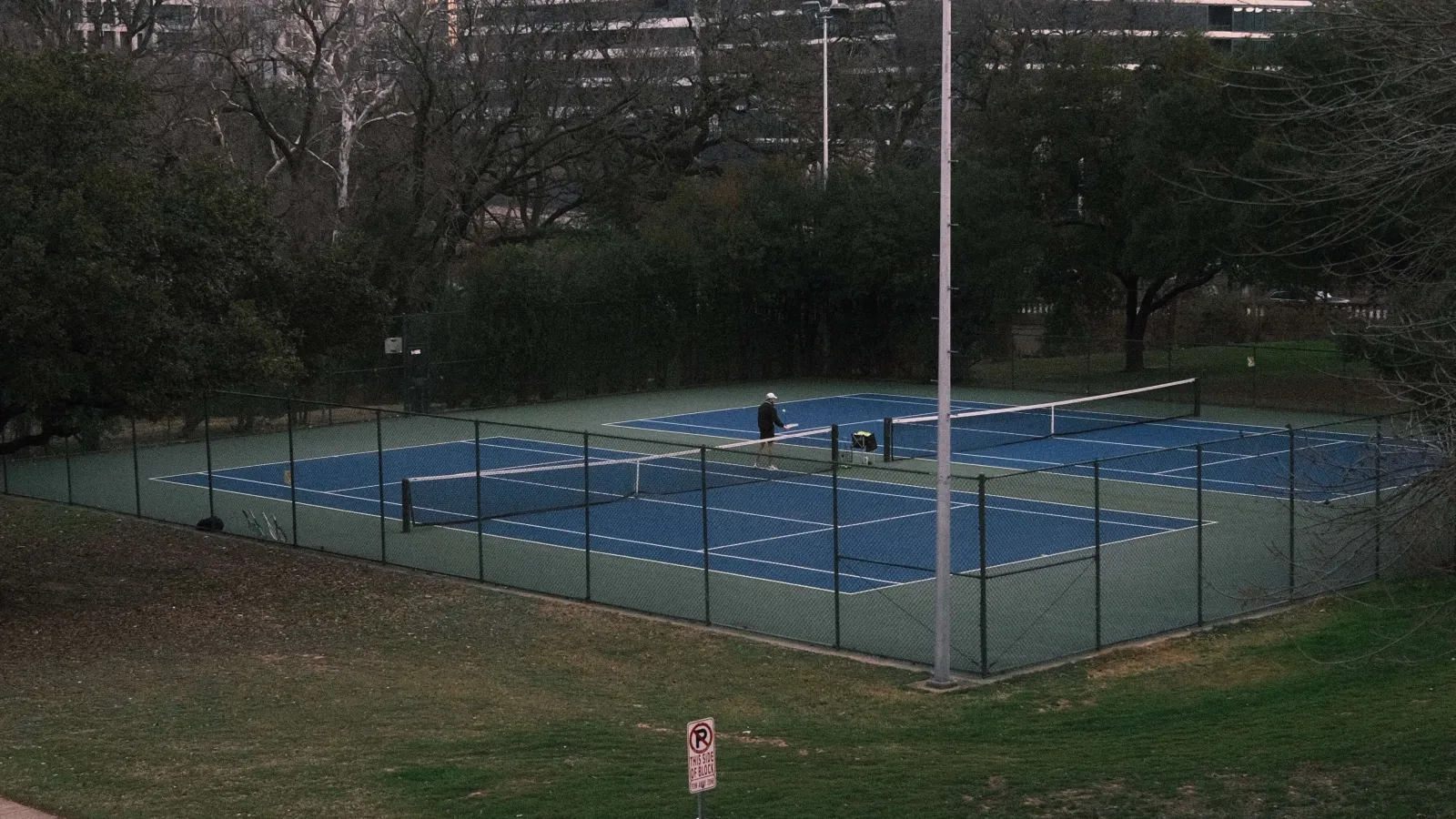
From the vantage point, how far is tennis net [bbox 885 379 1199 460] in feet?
133

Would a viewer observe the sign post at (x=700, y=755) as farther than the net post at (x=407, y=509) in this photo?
No

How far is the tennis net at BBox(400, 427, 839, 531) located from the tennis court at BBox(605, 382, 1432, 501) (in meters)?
3.38

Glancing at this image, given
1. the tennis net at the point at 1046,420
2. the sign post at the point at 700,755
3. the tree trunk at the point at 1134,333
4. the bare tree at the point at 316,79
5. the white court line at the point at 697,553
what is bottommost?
the white court line at the point at 697,553

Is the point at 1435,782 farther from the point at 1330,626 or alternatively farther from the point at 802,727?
the point at 1330,626

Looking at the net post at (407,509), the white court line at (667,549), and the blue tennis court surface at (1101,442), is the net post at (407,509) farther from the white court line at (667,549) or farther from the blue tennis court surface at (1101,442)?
the blue tennis court surface at (1101,442)

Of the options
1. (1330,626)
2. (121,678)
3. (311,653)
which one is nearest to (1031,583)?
(1330,626)

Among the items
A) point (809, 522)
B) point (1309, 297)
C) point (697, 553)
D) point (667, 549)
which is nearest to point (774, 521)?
point (809, 522)

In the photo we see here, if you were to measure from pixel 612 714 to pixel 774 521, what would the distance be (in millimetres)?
13072

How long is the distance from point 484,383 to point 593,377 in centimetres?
396

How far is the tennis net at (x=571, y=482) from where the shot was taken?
105ft

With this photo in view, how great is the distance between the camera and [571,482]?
117ft

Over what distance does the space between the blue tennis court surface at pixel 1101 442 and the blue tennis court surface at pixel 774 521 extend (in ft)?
5.24

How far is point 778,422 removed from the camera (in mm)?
37250

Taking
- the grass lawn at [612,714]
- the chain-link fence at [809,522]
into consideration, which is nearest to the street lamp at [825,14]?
the chain-link fence at [809,522]
